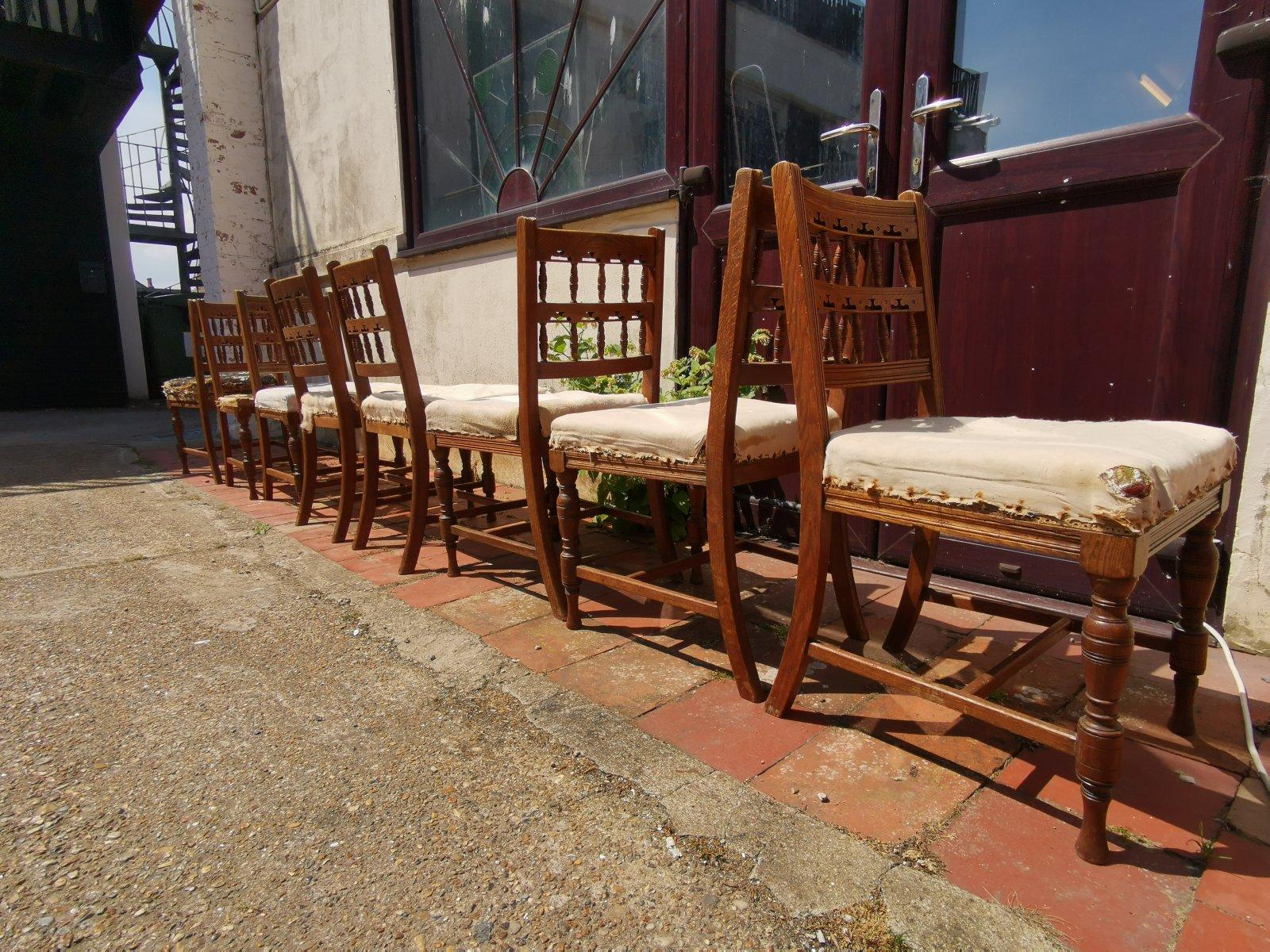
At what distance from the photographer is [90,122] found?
9.40 m

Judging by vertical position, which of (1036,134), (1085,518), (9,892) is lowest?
(9,892)

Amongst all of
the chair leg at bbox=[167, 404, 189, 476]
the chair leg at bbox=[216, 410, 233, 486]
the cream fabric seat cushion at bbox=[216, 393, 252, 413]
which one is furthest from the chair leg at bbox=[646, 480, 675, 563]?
the chair leg at bbox=[167, 404, 189, 476]

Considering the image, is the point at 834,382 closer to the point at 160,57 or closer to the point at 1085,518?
the point at 1085,518

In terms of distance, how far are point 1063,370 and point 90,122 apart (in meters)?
12.0

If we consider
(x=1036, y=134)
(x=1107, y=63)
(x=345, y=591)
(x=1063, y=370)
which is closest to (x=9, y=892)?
(x=345, y=591)

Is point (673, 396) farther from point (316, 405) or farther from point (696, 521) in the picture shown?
point (316, 405)

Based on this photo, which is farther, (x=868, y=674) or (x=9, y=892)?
(x=868, y=674)

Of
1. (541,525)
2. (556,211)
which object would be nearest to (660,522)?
(541,525)

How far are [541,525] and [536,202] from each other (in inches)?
97.1

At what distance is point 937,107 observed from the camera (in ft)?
7.09

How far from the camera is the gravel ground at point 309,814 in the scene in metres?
1.00

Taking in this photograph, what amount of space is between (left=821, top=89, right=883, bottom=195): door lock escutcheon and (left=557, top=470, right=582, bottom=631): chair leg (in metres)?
1.41

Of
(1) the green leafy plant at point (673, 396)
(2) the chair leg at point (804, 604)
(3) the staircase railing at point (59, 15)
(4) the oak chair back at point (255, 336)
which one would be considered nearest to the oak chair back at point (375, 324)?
(1) the green leafy plant at point (673, 396)

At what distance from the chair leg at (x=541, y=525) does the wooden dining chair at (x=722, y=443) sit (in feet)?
0.43
